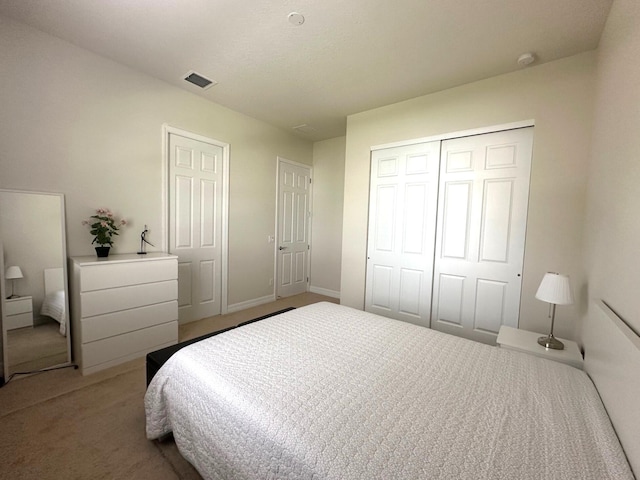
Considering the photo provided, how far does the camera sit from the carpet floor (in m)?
1.36

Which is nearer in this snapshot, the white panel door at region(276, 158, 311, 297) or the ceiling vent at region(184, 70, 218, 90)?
the ceiling vent at region(184, 70, 218, 90)

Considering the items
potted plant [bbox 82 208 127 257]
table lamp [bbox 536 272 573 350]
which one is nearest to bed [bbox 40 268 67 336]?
potted plant [bbox 82 208 127 257]

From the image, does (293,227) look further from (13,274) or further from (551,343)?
(551,343)

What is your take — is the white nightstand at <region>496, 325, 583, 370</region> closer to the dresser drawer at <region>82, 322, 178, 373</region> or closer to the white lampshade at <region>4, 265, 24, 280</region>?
the dresser drawer at <region>82, 322, 178, 373</region>

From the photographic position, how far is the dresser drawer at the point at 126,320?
2.17 meters

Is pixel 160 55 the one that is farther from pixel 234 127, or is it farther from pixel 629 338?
pixel 629 338

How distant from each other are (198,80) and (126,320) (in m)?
2.51

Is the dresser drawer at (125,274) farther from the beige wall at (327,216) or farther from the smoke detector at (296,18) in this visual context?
the beige wall at (327,216)

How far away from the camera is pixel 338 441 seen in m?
0.88

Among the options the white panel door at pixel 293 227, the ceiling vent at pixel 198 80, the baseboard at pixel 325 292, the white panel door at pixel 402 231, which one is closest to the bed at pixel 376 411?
the white panel door at pixel 402 231

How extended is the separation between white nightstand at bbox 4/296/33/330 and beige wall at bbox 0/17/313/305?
1.62ft

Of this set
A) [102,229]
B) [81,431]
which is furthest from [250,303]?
[81,431]

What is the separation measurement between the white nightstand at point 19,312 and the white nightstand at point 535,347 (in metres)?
3.71

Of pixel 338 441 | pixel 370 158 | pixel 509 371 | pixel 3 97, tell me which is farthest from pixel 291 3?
pixel 509 371
